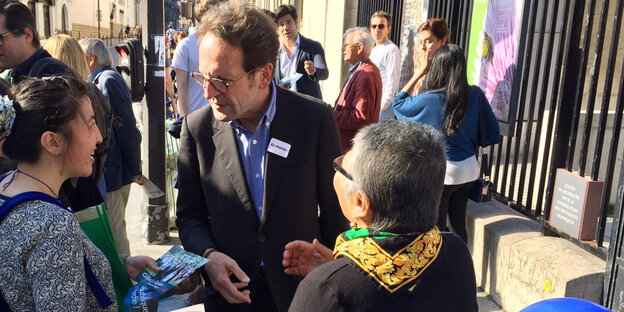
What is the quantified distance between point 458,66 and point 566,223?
129cm

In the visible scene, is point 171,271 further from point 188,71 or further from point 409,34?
point 409,34

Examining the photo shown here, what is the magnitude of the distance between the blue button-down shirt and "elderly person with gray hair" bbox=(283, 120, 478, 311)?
25.9 inches

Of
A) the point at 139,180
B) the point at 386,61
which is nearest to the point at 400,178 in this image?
the point at 139,180

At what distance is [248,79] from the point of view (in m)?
2.02

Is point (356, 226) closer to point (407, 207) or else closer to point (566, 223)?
point (407, 207)

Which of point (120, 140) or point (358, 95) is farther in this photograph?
point (358, 95)

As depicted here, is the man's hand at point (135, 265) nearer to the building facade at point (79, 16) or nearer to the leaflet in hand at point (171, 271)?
the leaflet in hand at point (171, 271)

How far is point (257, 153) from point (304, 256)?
0.48m

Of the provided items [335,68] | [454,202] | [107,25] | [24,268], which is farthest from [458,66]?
[107,25]

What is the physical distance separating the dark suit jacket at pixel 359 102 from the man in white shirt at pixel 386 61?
1.36 metres

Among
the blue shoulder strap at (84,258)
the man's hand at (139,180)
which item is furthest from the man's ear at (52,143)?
the man's hand at (139,180)

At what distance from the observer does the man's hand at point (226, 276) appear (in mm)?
1872

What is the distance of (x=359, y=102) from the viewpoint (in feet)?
16.3

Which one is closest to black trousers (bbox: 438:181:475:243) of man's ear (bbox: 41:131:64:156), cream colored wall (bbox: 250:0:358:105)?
man's ear (bbox: 41:131:64:156)
